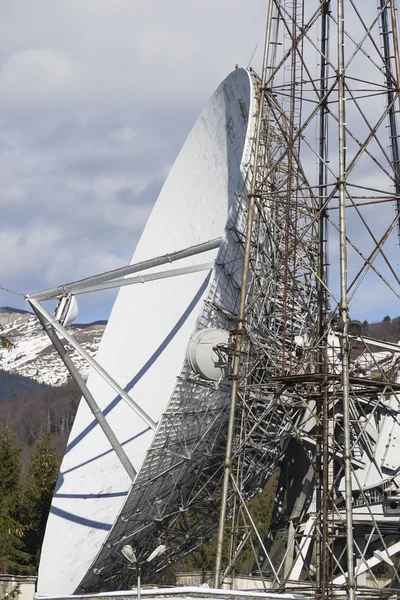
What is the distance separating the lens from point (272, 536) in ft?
105

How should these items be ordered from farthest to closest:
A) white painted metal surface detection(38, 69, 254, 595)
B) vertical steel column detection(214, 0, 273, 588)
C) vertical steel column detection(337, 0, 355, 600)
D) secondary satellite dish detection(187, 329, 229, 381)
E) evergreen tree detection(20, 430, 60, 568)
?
evergreen tree detection(20, 430, 60, 568)
white painted metal surface detection(38, 69, 254, 595)
secondary satellite dish detection(187, 329, 229, 381)
vertical steel column detection(214, 0, 273, 588)
vertical steel column detection(337, 0, 355, 600)

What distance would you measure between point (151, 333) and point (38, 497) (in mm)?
25155

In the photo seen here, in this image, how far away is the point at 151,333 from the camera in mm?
30953

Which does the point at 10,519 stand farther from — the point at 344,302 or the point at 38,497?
the point at 344,302

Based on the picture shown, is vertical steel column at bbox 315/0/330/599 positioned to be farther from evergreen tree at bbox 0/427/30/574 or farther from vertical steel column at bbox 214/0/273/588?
evergreen tree at bbox 0/427/30/574

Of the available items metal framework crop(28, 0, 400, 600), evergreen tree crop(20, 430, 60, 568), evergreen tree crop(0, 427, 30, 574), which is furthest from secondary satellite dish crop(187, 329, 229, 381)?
evergreen tree crop(20, 430, 60, 568)

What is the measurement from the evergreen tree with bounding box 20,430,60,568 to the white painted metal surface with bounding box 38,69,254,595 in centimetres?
2264

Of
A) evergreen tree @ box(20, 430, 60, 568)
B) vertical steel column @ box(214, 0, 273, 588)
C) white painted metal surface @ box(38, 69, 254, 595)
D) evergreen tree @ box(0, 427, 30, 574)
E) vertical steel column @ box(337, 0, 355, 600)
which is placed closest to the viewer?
vertical steel column @ box(337, 0, 355, 600)

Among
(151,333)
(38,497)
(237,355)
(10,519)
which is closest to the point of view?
(237,355)

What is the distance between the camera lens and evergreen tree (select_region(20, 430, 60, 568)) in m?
52.6

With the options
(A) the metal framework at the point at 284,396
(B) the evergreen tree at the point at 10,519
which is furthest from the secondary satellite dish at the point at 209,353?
(B) the evergreen tree at the point at 10,519

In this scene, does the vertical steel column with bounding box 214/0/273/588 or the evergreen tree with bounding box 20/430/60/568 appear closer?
the vertical steel column with bounding box 214/0/273/588

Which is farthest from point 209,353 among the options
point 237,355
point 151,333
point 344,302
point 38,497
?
point 38,497

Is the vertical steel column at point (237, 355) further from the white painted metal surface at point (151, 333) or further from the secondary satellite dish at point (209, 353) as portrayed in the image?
the white painted metal surface at point (151, 333)
